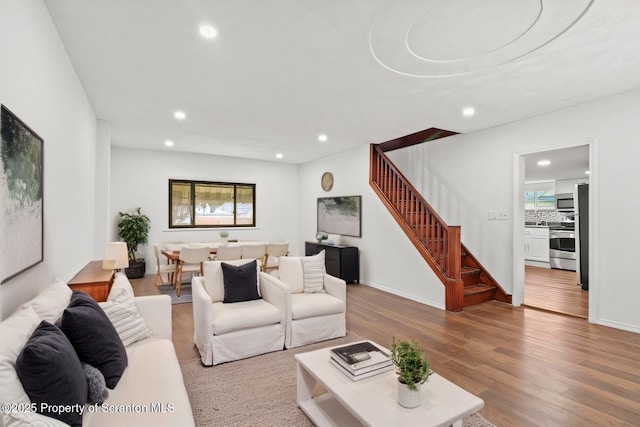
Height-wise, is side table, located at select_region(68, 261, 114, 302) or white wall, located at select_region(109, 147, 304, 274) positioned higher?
white wall, located at select_region(109, 147, 304, 274)

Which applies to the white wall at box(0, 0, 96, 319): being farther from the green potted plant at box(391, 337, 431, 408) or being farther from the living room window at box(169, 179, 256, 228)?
the living room window at box(169, 179, 256, 228)

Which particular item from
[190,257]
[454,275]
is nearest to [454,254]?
[454,275]

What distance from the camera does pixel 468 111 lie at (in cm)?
416

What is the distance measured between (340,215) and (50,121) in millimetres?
5090

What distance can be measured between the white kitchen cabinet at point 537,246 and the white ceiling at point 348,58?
4.56 metres

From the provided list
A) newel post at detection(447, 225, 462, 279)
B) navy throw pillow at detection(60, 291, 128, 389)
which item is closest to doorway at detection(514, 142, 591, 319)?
newel post at detection(447, 225, 462, 279)

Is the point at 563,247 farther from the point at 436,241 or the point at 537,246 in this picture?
the point at 436,241

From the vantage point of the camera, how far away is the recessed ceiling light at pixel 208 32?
2359 mm

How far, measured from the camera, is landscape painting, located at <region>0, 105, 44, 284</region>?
1585 mm

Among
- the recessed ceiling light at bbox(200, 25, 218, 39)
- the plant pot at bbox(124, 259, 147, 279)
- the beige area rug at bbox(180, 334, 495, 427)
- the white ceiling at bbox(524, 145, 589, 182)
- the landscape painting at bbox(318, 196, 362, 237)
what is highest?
the recessed ceiling light at bbox(200, 25, 218, 39)

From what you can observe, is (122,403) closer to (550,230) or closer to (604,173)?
(604,173)

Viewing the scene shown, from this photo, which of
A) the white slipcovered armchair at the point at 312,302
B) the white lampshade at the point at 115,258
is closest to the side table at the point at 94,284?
the white lampshade at the point at 115,258

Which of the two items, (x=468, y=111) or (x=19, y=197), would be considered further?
(x=468, y=111)

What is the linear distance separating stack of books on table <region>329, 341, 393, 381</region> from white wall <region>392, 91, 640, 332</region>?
10.7 feet
